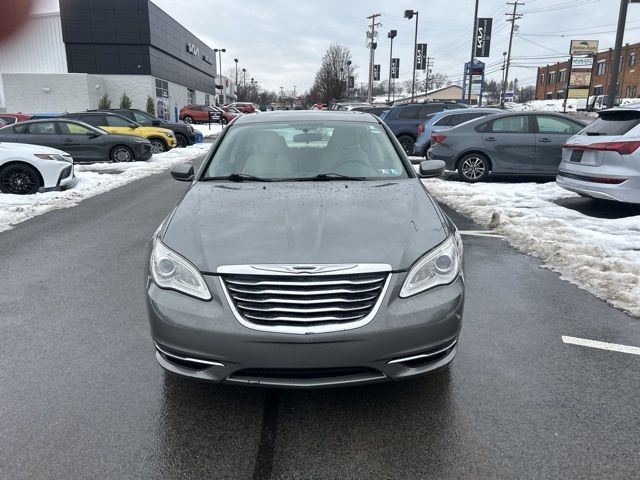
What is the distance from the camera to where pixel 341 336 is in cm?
244

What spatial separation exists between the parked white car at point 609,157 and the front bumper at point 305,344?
5.74m

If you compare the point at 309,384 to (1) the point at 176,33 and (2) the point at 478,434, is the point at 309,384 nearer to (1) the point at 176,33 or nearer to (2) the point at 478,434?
(2) the point at 478,434

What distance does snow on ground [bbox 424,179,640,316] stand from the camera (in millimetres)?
4888

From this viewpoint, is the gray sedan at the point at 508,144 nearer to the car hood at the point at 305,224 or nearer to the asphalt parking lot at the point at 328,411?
the asphalt parking lot at the point at 328,411

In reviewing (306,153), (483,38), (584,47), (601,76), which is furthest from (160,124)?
(601,76)

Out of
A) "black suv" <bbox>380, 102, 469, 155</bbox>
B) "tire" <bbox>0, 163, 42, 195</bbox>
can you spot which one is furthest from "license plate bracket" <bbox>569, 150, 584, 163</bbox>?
"tire" <bbox>0, 163, 42, 195</bbox>

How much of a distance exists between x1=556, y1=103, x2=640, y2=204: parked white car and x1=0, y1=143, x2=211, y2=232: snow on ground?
29.3 feet

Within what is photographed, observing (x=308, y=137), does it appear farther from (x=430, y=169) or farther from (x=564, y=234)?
(x=564, y=234)

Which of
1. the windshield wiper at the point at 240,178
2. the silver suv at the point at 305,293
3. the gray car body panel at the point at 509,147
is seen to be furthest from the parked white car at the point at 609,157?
the windshield wiper at the point at 240,178

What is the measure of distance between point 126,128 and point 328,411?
693 inches

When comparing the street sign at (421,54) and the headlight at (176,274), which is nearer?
the headlight at (176,274)

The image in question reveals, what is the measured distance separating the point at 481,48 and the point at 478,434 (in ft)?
112

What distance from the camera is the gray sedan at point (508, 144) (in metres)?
11.0

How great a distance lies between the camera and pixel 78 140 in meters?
15.1
